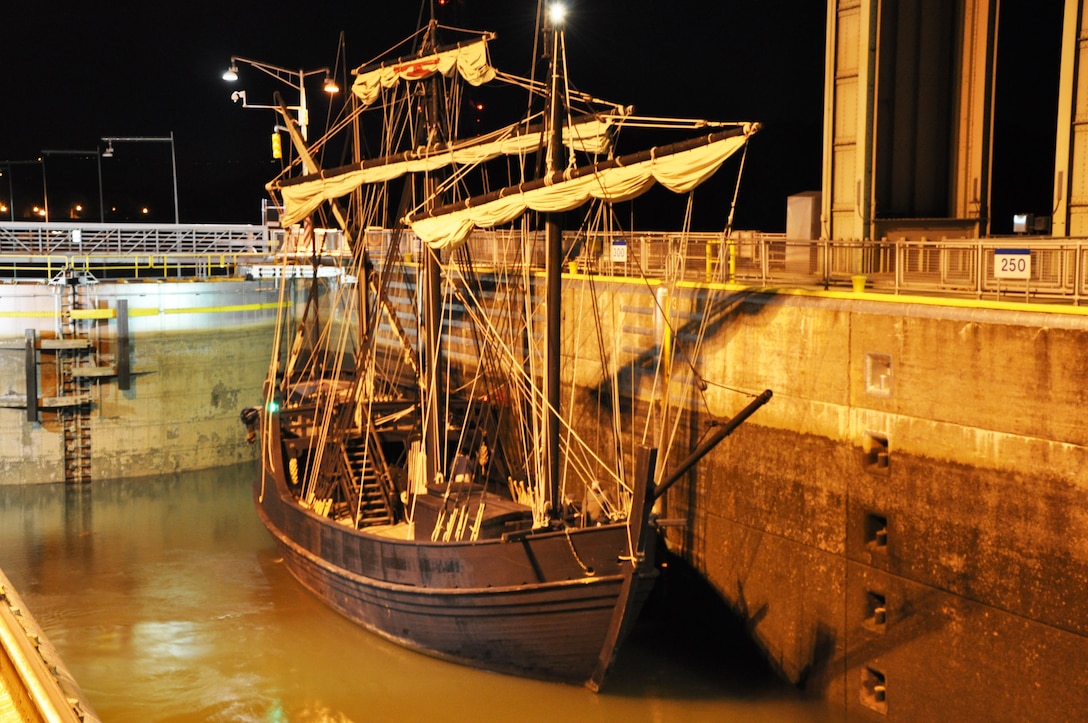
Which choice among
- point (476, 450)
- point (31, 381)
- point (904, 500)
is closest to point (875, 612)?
point (904, 500)

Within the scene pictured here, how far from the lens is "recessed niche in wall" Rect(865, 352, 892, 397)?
14094 mm

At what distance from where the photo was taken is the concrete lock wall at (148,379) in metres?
28.6

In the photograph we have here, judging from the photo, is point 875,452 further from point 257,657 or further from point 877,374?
point 257,657

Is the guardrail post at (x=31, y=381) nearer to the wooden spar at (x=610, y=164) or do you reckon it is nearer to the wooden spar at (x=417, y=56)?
the wooden spar at (x=417, y=56)

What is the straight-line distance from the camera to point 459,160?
1855 cm

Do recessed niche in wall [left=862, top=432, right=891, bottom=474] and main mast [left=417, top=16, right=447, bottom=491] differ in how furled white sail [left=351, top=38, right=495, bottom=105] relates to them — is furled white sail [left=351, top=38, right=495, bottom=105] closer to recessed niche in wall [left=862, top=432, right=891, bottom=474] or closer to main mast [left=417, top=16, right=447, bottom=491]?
main mast [left=417, top=16, right=447, bottom=491]

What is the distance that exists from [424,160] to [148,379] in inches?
547

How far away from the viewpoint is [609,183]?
15172mm

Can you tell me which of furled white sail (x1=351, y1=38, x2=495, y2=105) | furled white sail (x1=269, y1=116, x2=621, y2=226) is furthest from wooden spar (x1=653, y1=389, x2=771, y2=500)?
furled white sail (x1=351, y1=38, x2=495, y2=105)

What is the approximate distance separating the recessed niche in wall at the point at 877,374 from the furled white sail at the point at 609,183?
3190mm

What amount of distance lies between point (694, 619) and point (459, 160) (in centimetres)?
829

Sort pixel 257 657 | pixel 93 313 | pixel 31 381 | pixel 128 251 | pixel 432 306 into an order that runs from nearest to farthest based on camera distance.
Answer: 1. pixel 257 657
2. pixel 432 306
3. pixel 31 381
4. pixel 93 313
5. pixel 128 251

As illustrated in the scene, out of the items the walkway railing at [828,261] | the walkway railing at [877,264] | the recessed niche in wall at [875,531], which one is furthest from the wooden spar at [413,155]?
the recessed niche in wall at [875,531]

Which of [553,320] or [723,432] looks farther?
[553,320]
